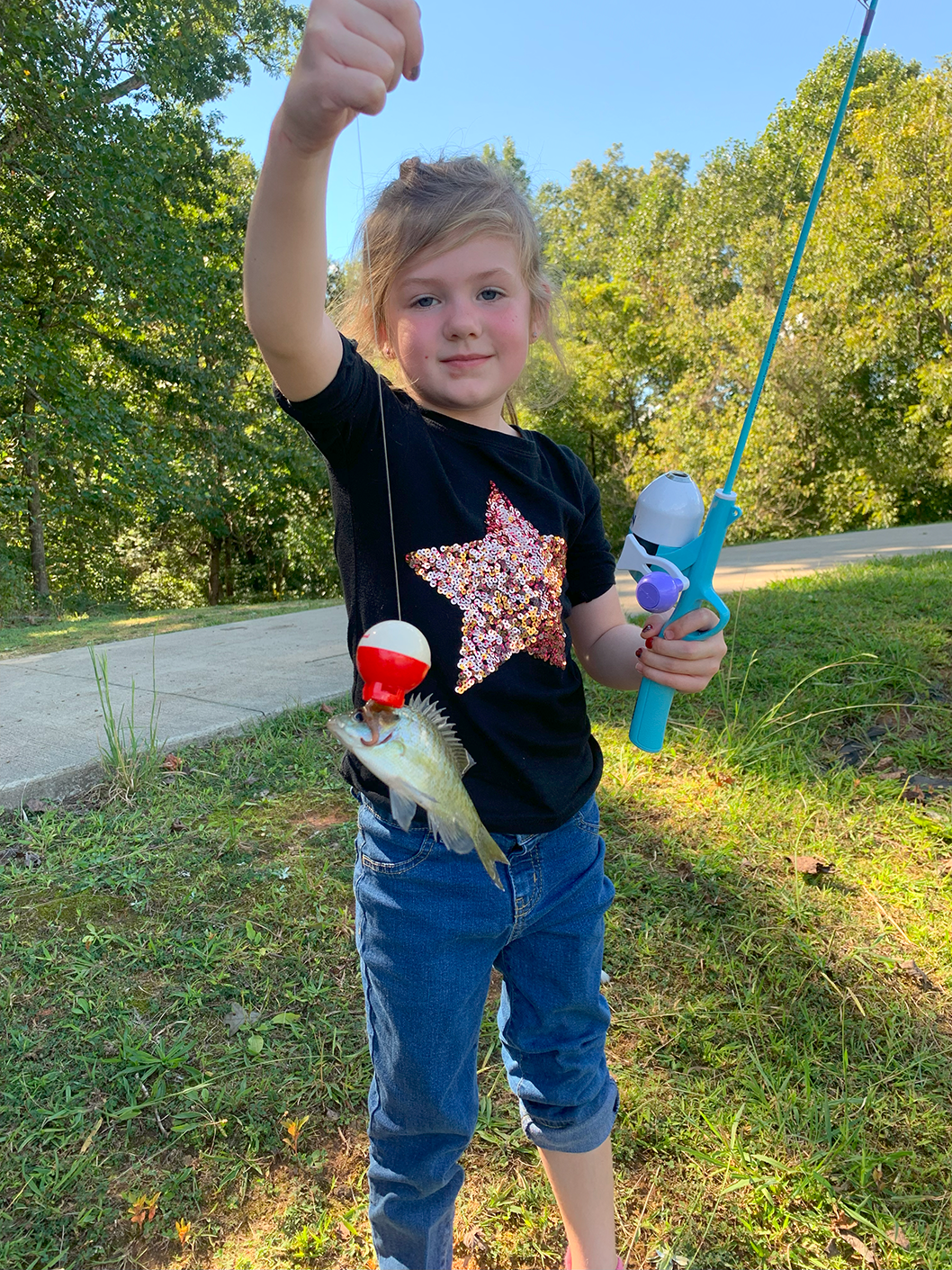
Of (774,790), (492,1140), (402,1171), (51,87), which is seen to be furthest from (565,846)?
(51,87)

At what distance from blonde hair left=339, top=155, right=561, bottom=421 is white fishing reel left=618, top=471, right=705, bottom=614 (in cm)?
51

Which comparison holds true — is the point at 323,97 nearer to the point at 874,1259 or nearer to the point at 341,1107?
the point at 341,1107

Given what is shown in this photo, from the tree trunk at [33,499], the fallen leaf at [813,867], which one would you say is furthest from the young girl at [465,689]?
the tree trunk at [33,499]

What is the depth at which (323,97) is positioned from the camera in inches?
37.6

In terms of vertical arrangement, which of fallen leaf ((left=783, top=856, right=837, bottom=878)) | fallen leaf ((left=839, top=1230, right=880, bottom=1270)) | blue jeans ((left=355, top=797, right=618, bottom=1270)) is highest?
blue jeans ((left=355, top=797, right=618, bottom=1270))

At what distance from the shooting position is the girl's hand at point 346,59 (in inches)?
37.2

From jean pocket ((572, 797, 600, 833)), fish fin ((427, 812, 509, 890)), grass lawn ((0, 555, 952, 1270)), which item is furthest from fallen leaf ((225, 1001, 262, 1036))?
fish fin ((427, 812, 509, 890))

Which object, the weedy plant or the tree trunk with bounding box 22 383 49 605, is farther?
the tree trunk with bounding box 22 383 49 605

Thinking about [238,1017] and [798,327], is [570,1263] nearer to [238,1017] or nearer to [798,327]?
[238,1017]

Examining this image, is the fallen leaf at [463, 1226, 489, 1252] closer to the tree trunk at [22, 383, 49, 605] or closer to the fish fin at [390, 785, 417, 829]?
the fish fin at [390, 785, 417, 829]

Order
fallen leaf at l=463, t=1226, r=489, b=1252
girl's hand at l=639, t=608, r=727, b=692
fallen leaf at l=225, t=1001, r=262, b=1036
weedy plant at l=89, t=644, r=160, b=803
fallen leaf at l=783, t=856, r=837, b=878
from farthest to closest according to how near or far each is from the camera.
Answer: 1. weedy plant at l=89, t=644, r=160, b=803
2. fallen leaf at l=783, t=856, r=837, b=878
3. fallen leaf at l=225, t=1001, r=262, b=1036
4. fallen leaf at l=463, t=1226, r=489, b=1252
5. girl's hand at l=639, t=608, r=727, b=692

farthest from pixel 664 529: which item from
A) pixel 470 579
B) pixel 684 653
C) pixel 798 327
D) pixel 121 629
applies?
pixel 798 327

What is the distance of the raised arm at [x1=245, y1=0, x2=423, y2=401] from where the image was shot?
0.95 meters

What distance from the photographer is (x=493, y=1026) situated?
231 centimetres
